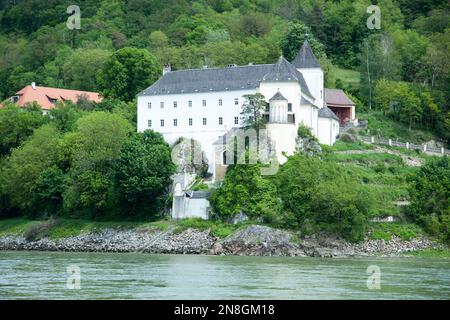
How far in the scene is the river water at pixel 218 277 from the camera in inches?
1752

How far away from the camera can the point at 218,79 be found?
8456cm

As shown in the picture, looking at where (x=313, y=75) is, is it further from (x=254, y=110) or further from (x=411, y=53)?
(x=411, y=53)

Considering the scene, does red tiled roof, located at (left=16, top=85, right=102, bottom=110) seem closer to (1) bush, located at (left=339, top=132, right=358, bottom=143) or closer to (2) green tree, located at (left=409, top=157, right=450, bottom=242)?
(1) bush, located at (left=339, top=132, right=358, bottom=143)

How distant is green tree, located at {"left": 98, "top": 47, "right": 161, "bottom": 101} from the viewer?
316 feet

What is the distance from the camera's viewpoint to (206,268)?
187ft

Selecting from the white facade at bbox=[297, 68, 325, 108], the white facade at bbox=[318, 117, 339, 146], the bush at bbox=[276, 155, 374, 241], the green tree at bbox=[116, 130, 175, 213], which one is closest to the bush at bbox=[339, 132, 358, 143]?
the white facade at bbox=[318, 117, 339, 146]

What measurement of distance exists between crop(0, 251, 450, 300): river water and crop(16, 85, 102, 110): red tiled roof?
123 feet

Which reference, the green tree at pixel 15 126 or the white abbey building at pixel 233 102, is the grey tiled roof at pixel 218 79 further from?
the green tree at pixel 15 126

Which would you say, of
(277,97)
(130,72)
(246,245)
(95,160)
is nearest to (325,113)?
(277,97)

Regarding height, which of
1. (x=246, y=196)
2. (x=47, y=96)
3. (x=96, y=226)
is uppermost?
(x=47, y=96)

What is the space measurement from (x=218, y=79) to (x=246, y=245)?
18.4 meters

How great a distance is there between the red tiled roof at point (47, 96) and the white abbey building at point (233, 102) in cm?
1790
